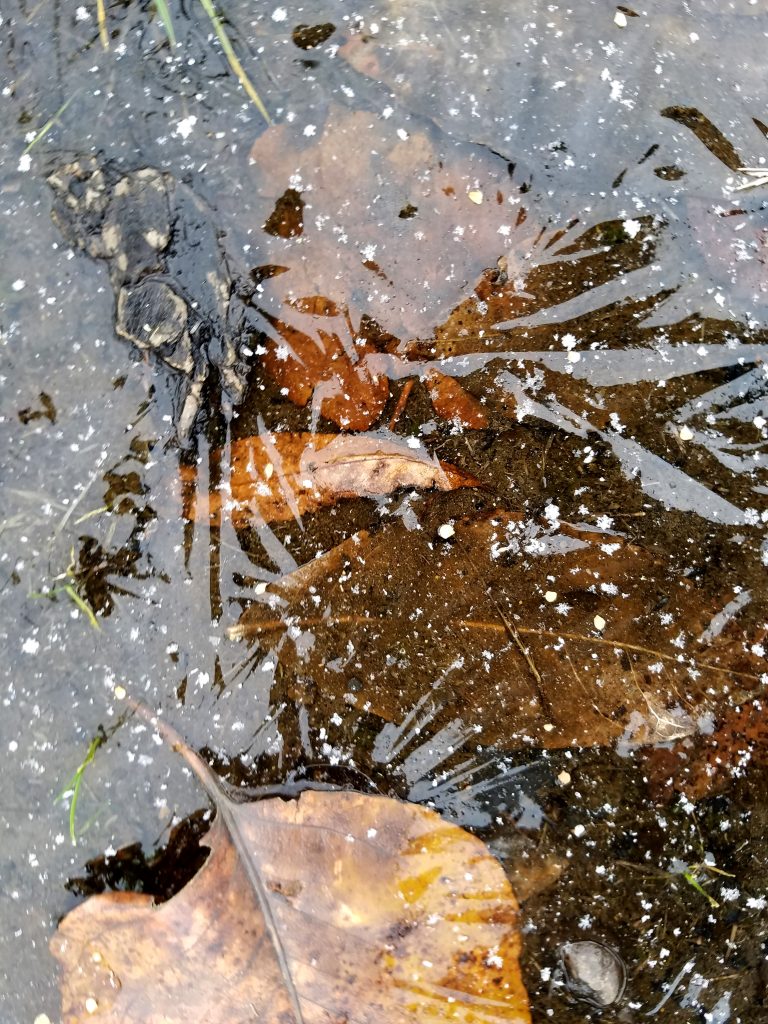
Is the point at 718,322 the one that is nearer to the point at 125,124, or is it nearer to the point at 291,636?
the point at 291,636

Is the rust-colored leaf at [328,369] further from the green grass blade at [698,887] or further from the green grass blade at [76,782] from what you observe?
the green grass blade at [698,887]

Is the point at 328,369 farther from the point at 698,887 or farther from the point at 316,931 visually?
the point at 698,887

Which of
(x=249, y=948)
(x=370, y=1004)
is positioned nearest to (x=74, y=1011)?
(x=249, y=948)

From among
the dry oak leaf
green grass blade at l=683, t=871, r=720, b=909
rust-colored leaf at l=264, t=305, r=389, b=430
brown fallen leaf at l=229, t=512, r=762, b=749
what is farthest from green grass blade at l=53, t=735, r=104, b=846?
green grass blade at l=683, t=871, r=720, b=909

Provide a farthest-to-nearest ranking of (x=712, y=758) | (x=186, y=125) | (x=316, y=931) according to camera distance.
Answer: (x=186, y=125)
(x=712, y=758)
(x=316, y=931)

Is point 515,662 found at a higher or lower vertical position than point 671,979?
higher

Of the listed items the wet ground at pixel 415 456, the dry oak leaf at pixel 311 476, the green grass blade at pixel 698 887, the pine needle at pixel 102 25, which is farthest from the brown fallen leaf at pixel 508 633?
the pine needle at pixel 102 25

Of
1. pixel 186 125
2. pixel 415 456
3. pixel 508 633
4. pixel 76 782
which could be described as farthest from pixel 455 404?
pixel 76 782
